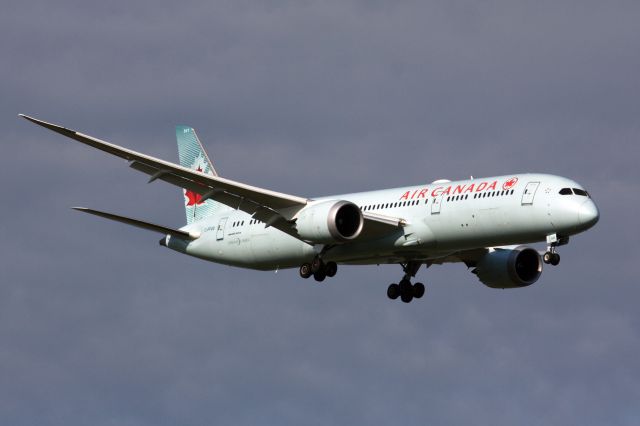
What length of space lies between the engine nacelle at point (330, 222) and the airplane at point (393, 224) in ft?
0.13

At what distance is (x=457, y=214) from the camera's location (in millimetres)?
57688

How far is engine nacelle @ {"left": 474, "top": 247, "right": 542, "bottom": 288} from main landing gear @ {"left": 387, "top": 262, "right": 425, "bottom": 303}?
114 inches

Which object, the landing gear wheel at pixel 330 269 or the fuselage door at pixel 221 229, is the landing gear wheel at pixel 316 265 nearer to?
the landing gear wheel at pixel 330 269

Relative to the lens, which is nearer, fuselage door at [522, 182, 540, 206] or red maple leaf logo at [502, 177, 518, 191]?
fuselage door at [522, 182, 540, 206]

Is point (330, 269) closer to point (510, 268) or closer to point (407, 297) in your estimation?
point (407, 297)

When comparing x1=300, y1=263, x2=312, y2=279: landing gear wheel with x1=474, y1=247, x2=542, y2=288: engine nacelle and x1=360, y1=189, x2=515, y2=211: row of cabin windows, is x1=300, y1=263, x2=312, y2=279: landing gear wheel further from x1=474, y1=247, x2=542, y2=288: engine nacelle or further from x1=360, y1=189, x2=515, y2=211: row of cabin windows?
x1=474, y1=247, x2=542, y2=288: engine nacelle

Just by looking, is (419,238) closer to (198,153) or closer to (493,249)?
(493,249)

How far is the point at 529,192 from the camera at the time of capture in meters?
56.6

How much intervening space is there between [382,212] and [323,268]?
341cm

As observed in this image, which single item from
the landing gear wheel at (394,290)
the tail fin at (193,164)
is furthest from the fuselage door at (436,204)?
the tail fin at (193,164)

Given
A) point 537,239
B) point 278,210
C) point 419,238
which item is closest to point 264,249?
point 278,210

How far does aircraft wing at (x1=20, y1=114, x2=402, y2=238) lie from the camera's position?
5681cm

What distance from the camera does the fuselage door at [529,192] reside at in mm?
56312

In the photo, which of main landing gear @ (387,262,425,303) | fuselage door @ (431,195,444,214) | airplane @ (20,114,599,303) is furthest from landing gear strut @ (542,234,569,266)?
main landing gear @ (387,262,425,303)
